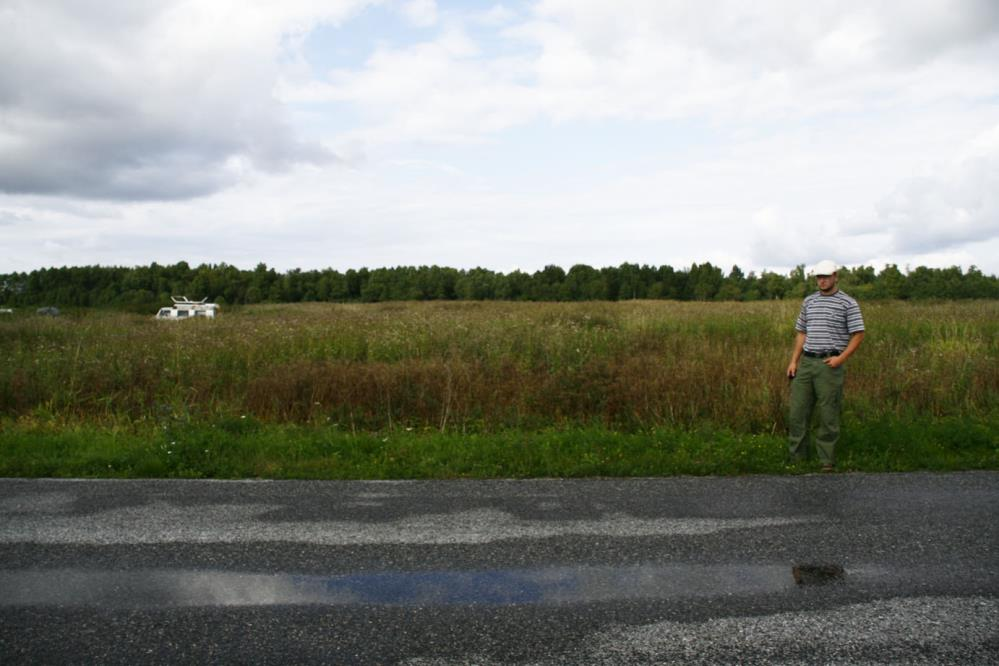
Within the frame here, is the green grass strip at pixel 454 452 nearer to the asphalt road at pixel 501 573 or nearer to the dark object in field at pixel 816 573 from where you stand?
the asphalt road at pixel 501 573

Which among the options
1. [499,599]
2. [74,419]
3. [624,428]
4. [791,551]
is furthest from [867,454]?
[74,419]

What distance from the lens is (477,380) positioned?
10742 mm

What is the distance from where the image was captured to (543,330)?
14703 mm

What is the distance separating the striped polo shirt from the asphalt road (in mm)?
1555

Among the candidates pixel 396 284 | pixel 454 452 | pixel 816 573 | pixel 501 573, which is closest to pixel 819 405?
pixel 816 573

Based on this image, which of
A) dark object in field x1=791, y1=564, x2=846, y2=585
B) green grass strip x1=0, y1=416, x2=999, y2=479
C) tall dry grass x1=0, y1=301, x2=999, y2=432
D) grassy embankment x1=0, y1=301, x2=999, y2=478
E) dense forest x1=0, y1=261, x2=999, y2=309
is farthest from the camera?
dense forest x1=0, y1=261, x2=999, y2=309

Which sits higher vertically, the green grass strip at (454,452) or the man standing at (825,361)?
the man standing at (825,361)

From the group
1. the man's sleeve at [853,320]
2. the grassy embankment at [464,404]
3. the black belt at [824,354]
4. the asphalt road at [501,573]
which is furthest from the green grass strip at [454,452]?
the man's sleeve at [853,320]

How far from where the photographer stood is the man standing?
755 centimetres

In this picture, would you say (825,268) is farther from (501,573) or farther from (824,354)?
(501,573)

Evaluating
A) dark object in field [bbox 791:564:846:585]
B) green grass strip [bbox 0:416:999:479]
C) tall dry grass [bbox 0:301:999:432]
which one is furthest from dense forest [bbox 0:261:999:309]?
dark object in field [bbox 791:564:846:585]

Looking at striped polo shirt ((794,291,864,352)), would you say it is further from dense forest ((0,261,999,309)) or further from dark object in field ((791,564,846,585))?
dense forest ((0,261,999,309))

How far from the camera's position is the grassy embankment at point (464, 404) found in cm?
770

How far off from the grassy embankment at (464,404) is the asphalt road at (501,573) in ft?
2.62
